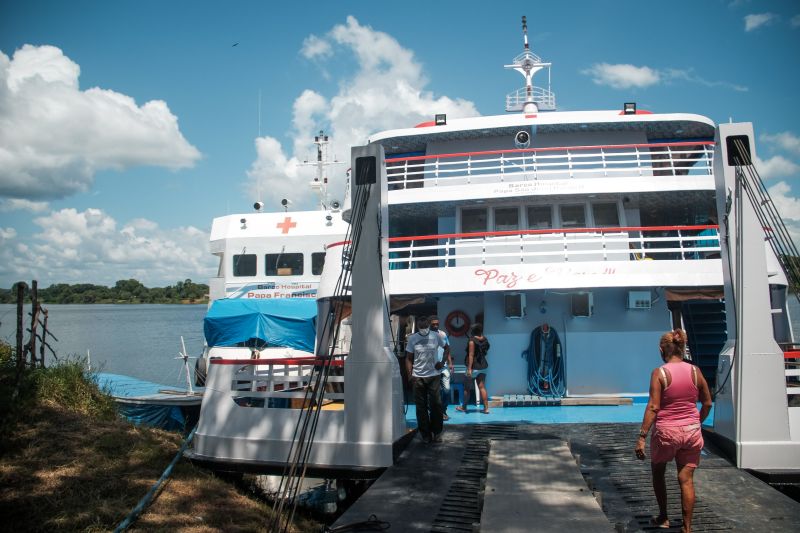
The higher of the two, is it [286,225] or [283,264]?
[286,225]

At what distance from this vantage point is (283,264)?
20.3m

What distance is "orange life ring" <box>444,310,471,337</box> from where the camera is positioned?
12797 mm

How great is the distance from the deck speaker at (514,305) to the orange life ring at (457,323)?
4.29 feet

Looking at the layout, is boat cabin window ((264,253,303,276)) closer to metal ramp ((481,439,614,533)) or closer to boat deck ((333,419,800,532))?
boat deck ((333,419,800,532))

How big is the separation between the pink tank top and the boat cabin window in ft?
52.7

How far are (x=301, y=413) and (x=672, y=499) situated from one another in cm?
404

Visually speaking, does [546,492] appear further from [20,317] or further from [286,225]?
[286,225]

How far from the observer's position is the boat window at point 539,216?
13344mm

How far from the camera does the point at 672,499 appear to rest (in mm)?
6012

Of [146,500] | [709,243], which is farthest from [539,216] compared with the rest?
[146,500]

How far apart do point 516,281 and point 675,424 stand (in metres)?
5.85

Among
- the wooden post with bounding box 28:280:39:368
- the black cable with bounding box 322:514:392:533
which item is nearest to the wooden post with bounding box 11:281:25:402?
the wooden post with bounding box 28:280:39:368

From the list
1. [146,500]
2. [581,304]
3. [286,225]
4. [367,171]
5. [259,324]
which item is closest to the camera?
[146,500]

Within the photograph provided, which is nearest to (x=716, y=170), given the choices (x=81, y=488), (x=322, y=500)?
(x=322, y=500)
